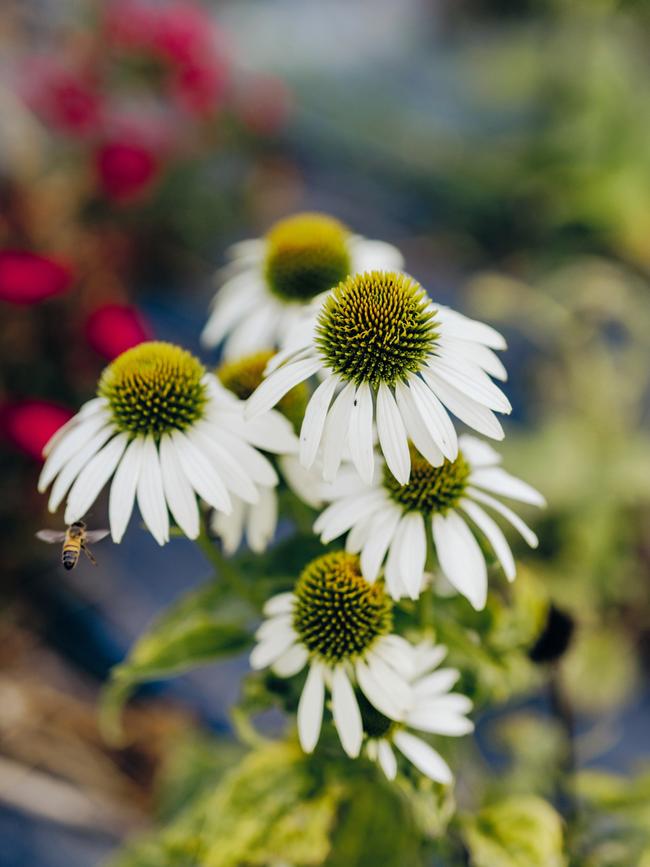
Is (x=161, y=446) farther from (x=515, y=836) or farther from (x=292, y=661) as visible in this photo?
(x=515, y=836)

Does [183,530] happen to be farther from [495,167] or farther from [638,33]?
[638,33]

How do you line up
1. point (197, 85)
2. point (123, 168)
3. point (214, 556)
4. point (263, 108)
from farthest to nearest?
1. point (263, 108)
2. point (197, 85)
3. point (123, 168)
4. point (214, 556)

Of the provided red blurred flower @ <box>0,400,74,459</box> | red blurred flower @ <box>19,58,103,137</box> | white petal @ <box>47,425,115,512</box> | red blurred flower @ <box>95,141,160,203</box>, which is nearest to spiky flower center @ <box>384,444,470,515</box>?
white petal @ <box>47,425,115,512</box>

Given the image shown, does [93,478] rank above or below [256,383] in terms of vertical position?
below

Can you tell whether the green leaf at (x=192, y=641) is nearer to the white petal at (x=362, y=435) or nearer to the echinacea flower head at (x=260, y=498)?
the echinacea flower head at (x=260, y=498)

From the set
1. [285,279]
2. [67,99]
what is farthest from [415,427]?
[67,99]

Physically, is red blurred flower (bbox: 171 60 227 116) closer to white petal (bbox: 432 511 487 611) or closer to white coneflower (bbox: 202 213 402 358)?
white coneflower (bbox: 202 213 402 358)

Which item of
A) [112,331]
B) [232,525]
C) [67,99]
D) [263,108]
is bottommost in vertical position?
[232,525]
